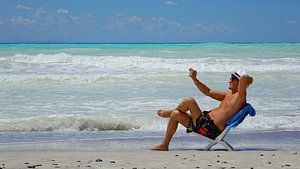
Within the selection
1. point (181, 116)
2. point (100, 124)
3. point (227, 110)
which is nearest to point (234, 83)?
point (227, 110)

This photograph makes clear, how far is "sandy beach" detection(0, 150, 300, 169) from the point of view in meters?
4.86

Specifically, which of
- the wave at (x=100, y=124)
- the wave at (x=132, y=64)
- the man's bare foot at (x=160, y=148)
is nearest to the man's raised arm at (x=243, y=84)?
the man's bare foot at (x=160, y=148)

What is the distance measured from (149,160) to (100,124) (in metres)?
3.19

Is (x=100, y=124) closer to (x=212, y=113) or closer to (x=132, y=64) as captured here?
(x=212, y=113)

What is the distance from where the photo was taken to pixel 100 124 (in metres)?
8.20

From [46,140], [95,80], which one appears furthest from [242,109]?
[95,80]

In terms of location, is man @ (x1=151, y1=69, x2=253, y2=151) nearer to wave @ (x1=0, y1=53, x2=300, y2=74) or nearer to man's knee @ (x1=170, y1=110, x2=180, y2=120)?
man's knee @ (x1=170, y1=110, x2=180, y2=120)

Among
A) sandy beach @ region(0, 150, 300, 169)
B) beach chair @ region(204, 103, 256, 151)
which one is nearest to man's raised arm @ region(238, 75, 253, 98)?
beach chair @ region(204, 103, 256, 151)

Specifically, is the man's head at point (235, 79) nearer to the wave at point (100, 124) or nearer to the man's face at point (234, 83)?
the man's face at point (234, 83)

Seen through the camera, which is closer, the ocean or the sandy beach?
the sandy beach

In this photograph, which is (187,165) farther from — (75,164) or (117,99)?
(117,99)

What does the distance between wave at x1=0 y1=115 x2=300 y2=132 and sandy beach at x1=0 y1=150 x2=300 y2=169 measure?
7.56 ft

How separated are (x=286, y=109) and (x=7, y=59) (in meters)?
21.5

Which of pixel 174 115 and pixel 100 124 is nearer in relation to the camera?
pixel 174 115
